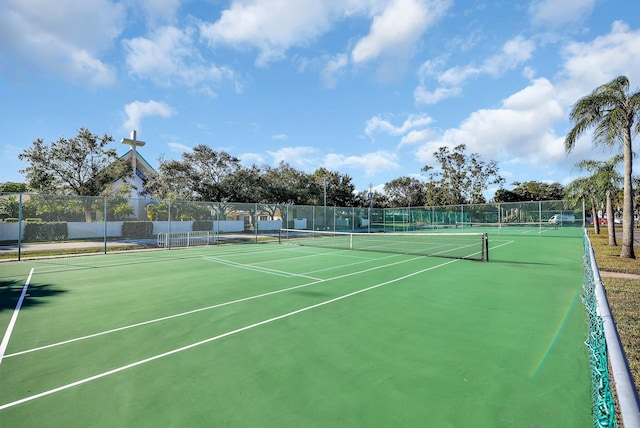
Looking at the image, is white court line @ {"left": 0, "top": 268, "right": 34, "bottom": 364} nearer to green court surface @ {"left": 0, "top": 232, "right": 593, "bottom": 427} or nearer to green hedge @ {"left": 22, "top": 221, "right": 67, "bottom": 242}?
green court surface @ {"left": 0, "top": 232, "right": 593, "bottom": 427}

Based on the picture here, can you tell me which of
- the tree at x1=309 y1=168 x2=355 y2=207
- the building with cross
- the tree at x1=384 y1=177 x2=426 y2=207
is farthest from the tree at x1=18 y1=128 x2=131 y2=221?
the tree at x1=384 y1=177 x2=426 y2=207

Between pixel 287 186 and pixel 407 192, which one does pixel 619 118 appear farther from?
pixel 407 192

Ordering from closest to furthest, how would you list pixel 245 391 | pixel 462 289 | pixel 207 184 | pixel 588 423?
pixel 588 423 < pixel 245 391 < pixel 462 289 < pixel 207 184

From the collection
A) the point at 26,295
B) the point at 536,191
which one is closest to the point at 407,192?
the point at 536,191

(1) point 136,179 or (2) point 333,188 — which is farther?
(2) point 333,188

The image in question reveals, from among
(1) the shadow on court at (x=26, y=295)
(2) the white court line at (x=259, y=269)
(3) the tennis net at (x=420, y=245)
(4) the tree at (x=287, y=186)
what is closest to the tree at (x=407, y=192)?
(4) the tree at (x=287, y=186)

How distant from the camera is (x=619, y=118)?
12680 mm

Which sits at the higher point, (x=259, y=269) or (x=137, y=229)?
(x=137, y=229)

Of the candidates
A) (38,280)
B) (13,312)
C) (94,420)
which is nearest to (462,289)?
(94,420)

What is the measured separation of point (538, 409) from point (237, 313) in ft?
15.4

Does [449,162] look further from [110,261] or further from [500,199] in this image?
[110,261]

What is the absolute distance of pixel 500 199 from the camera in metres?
64.1

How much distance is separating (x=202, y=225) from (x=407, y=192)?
56166 mm

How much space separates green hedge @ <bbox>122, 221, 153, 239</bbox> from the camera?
21406 mm
